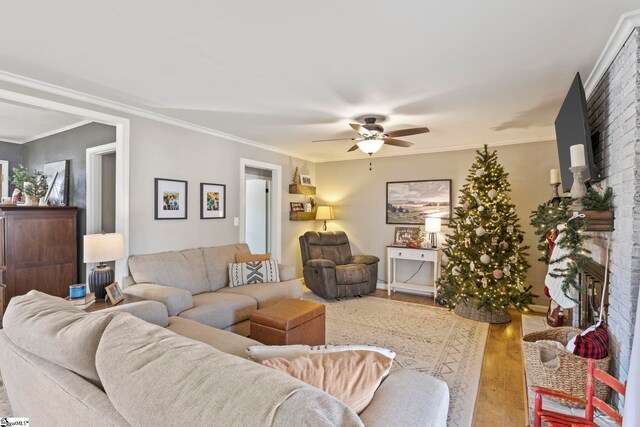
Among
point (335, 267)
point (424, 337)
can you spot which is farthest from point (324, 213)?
point (424, 337)

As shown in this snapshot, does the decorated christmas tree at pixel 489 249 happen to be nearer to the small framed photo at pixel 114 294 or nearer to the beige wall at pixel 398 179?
the beige wall at pixel 398 179

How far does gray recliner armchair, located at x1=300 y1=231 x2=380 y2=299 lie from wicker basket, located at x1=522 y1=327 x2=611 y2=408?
9.12 ft

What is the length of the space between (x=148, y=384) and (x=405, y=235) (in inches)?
193

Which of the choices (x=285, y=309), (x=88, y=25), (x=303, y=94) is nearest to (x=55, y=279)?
(x=285, y=309)

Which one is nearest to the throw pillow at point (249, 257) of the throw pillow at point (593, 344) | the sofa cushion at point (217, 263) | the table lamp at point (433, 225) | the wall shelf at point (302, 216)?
the sofa cushion at point (217, 263)

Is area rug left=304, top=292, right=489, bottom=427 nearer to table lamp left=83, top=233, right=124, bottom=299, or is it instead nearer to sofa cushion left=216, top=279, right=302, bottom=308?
sofa cushion left=216, top=279, right=302, bottom=308

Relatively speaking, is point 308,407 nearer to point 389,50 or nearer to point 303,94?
point 389,50

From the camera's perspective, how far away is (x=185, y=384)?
0.82m

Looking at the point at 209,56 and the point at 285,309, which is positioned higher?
the point at 209,56

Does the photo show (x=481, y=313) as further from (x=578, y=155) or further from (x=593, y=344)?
(x=578, y=155)

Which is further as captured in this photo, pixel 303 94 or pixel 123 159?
pixel 123 159

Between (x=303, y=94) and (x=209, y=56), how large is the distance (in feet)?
3.00

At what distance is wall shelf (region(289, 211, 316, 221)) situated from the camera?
5.61 metres

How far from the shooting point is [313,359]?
3.63 ft
